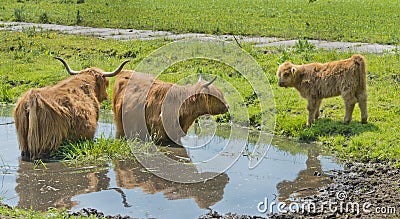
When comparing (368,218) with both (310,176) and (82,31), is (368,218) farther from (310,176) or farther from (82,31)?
(82,31)

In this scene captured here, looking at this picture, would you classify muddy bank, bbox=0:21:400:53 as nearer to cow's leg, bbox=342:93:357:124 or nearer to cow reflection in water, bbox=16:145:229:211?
cow's leg, bbox=342:93:357:124

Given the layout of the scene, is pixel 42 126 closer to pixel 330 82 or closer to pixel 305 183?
pixel 305 183

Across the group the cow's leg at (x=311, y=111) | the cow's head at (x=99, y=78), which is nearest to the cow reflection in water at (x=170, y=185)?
the cow's head at (x=99, y=78)

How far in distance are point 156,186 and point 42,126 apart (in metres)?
1.91

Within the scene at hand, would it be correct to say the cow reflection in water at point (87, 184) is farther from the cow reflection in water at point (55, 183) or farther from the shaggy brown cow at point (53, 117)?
the shaggy brown cow at point (53, 117)

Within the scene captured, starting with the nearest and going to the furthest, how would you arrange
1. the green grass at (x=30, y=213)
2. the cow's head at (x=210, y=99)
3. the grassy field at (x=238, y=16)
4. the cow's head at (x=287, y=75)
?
the green grass at (x=30, y=213) < the cow's head at (x=210, y=99) < the cow's head at (x=287, y=75) < the grassy field at (x=238, y=16)

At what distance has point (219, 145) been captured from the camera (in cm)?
973

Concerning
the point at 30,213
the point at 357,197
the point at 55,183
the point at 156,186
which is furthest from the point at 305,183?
the point at 30,213

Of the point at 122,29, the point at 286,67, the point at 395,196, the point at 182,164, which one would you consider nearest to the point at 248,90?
the point at 286,67

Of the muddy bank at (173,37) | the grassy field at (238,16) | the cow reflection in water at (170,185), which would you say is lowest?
the cow reflection in water at (170,185)

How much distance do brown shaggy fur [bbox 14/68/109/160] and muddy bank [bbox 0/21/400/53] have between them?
572 cm

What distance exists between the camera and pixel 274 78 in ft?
40.4

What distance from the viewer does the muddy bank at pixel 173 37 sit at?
1476 cm

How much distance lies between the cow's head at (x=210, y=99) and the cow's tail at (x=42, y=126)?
190cm
